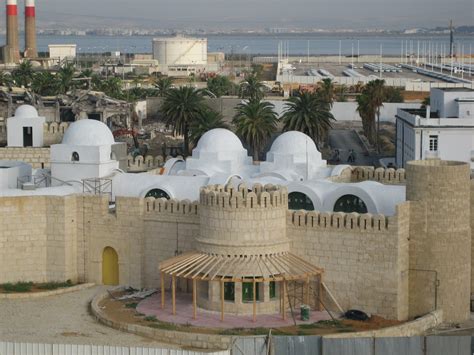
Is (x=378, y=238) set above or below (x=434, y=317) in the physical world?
above

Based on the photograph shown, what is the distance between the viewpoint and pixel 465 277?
34281 mm

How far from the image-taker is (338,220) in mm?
34125

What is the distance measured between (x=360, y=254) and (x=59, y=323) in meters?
8.35

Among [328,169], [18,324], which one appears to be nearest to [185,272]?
[18,324]

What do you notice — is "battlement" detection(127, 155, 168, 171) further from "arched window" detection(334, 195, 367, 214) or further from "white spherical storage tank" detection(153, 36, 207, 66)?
"white spherical storage tank" detection(153, 36, 207, 66)

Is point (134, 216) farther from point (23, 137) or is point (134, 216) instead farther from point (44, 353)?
point (23, 137)

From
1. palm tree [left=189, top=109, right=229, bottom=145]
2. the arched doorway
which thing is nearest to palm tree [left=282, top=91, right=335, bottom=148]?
palm tree [left=189, top=109, right=229, bottom=145]

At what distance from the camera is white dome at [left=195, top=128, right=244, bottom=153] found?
43531mm

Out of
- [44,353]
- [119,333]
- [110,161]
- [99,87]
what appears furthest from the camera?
[99,87]

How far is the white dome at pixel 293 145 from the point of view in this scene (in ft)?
140

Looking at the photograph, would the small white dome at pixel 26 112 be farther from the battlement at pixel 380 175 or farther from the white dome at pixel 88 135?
the battlement at pixel 380 175

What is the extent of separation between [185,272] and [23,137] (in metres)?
18.3

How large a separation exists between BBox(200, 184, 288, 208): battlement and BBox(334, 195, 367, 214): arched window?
2.72 metres

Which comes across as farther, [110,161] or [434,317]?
[110,161]
